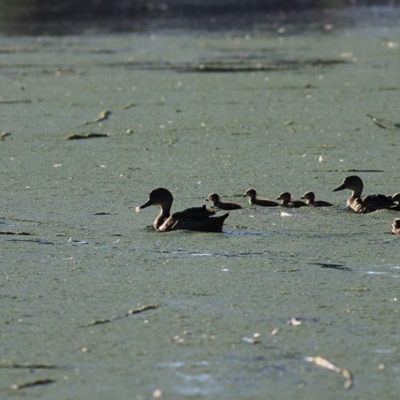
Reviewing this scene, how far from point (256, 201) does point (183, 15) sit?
23.3 metres

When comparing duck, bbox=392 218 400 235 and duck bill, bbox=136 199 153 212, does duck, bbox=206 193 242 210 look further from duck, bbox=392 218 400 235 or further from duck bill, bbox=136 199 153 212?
duck, bbox=392 218 400 235

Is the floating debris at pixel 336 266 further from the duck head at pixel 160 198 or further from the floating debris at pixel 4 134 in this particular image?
the floating debris at pixel 4 134

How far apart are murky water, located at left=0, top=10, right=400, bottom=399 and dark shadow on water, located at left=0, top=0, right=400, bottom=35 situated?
39.3 ft

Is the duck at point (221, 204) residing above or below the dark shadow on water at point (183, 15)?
below

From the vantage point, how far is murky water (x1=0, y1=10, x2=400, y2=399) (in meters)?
4.39

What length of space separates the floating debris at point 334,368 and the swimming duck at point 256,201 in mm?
3049

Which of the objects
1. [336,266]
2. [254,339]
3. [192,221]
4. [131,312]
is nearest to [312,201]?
[192,221]

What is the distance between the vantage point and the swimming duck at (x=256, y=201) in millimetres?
7461

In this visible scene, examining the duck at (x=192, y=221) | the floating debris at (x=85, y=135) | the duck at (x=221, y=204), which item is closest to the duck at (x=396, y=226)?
the duck at (x=192, y=221)

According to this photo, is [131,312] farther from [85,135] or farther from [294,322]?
[85,135]

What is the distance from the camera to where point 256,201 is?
755cm

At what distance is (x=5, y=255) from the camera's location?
632 centimetres

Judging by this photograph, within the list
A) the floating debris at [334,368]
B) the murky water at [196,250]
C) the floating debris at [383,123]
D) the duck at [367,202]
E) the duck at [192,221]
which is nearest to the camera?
the floating debris at [334,368]

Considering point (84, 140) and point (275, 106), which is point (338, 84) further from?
point (84, 140)
